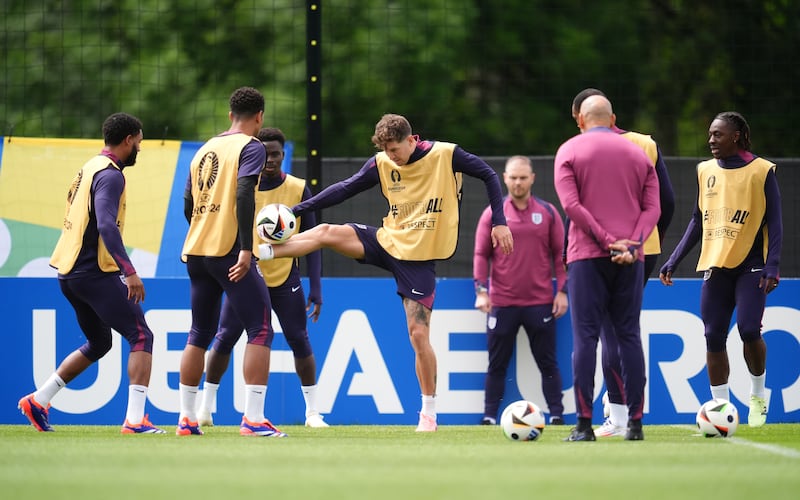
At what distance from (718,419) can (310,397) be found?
11.0 feet

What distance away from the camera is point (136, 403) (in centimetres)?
836

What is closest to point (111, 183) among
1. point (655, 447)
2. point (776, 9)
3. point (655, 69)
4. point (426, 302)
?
point (426, 302)

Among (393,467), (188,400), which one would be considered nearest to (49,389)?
(188,400)

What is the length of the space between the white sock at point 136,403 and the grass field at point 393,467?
0.26m

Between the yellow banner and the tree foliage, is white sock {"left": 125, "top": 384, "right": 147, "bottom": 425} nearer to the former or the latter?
the yellow banner

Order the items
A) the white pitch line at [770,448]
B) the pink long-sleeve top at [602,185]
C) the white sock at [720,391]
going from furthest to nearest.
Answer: the white sock at [720,391] < the pink long-sleeve top at [602,185] < the white pitch line at [770,448]

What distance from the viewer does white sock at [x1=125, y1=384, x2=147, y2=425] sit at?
834cm

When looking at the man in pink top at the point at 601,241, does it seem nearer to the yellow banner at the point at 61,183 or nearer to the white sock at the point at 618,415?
the white sock at the point at 618,415

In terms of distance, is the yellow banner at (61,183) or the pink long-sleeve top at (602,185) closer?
the pink long-sleeve top at (602,185)

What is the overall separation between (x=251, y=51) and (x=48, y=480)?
1401 cm

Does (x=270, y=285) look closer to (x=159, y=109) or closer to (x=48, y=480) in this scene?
(x=48, y=480)

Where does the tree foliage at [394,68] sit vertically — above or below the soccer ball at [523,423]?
above

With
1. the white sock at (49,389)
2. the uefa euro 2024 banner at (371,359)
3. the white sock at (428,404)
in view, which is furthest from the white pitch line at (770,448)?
the white sock at (49,389)

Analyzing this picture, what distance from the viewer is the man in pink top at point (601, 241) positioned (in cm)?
747
